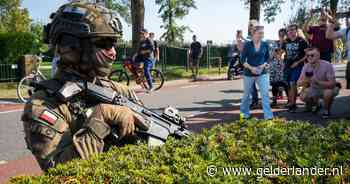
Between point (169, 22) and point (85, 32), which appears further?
point (169, 22)

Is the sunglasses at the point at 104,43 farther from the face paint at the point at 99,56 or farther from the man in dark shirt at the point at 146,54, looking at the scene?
the man in dark shirt at the point at 146,54

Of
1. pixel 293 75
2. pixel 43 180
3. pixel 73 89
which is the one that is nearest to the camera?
pixel 43 180

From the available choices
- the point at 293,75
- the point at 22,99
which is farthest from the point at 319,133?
the point at 22,99

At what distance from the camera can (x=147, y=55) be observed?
44.7ft

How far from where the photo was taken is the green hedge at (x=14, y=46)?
56.2ft

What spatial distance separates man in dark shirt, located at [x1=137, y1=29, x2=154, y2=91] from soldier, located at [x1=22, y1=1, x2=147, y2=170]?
36.1ft

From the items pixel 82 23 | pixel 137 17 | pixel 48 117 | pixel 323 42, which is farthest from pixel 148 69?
pixel 48 117

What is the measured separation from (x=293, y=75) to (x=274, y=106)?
107 cm

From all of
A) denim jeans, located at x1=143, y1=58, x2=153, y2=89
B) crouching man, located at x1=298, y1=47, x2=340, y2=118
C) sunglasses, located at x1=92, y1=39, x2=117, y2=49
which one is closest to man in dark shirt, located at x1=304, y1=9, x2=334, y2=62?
crouching man, located at x1=298, y1=47, x2=340, y2=118

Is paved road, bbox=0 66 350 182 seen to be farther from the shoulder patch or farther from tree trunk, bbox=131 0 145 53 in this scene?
tree trunk, bbox=131 0 145 53

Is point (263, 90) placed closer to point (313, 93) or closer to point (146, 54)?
point (313, 93)

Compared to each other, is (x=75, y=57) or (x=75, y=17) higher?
(x=75, y=17)

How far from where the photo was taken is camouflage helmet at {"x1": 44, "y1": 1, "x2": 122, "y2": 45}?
231cm

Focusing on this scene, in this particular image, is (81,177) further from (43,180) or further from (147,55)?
(147,55)
